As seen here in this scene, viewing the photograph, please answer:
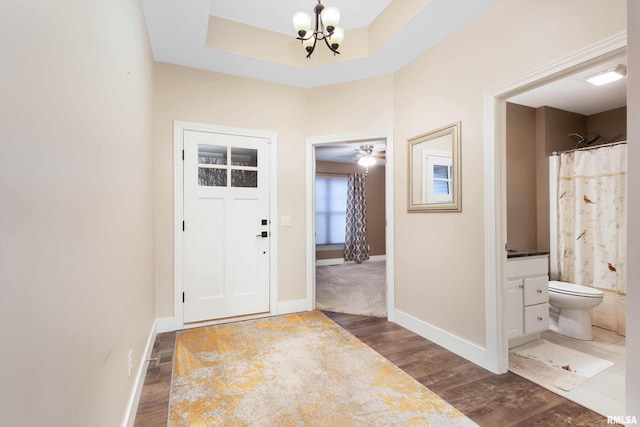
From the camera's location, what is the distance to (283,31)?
2959mm

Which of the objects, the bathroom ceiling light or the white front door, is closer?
the bathroom ceiling light

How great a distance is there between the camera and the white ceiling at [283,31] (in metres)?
2.22

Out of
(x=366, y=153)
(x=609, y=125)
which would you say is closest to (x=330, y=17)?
(x=366, y=153)

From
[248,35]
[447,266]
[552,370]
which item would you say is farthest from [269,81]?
[552,370]

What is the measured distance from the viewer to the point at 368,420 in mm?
1624

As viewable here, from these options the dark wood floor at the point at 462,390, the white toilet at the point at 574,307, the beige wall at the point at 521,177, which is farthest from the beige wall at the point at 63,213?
the beige wall at the point at 521,177

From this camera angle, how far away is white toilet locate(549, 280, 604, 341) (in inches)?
106

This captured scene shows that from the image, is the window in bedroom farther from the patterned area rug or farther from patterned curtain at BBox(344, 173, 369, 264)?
the patterned area rug

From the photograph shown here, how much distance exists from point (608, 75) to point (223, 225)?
13.2 ft

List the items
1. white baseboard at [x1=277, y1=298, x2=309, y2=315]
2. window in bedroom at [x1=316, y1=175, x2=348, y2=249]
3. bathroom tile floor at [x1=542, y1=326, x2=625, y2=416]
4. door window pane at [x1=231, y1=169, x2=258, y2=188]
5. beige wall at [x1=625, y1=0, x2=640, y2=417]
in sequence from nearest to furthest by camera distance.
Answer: beige wall at [x1=625, y1=0, x2=640, y2=417], bathroom tile floor at [x1=542, y1=326, x2=625, y2=416], door window pane at [x1=231, y1=169, x2=258, y2=188], white baseboard at [x1=277, y1=298, x2=309, y2=315], window in bedroom at [x1=316, y1=175, x2=348, y2=249]

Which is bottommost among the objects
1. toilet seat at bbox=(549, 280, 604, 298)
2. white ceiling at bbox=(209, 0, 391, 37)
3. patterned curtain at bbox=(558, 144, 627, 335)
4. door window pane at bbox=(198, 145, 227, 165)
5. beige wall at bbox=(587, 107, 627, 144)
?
toilet seat at bbox=(549, 280, 604, 298)

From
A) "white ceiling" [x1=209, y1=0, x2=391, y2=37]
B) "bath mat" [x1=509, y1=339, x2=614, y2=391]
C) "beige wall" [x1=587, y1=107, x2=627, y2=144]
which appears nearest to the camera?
"bath mat" [x1=509, y1=339, x2=614, y2=391]

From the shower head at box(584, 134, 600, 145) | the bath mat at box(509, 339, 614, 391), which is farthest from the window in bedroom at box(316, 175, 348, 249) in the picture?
the bath mat at box(509, 339, 614, 391)

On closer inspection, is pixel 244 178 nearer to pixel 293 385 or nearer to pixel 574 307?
pixel 293 385
